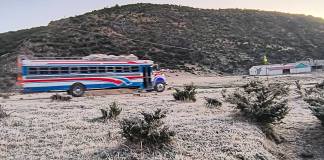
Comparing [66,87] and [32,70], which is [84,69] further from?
[32,70]

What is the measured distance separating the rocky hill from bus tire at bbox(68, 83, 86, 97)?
34472 mm

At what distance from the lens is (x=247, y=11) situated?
10062cm

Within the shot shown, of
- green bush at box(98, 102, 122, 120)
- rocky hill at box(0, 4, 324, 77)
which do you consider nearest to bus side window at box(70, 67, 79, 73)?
green bush at box(98, 102, 122, 120)

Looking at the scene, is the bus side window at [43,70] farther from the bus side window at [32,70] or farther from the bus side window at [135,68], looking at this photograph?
the bus side window at [135,68]

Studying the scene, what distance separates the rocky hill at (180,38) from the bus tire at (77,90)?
113 feet

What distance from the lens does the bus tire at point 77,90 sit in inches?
1093

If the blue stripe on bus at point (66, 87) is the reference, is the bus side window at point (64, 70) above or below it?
above

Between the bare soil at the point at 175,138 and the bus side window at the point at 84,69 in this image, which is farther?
the bus side window at the point at 84,69

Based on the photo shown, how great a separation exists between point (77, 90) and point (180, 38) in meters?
49.2

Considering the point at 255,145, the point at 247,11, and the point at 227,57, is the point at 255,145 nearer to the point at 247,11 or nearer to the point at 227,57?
the point at 227,57

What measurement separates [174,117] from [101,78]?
16.6 meters

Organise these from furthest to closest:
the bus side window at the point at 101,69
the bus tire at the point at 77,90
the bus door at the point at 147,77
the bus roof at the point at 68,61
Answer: the bus door at the point at 147,77, the bus side window at the point at 101,69, the bus tire at the point at 77,90, the bus roof at the point at 68,61

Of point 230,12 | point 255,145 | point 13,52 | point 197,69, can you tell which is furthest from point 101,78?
point 230,12

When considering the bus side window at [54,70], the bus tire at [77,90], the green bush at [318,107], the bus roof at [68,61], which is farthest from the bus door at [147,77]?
the green bush at [318,107]
